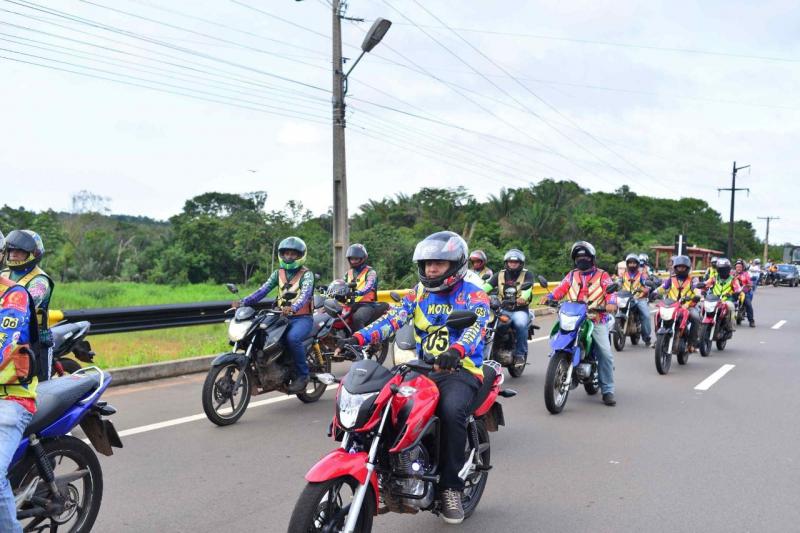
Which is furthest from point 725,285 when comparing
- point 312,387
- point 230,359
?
point 230,359

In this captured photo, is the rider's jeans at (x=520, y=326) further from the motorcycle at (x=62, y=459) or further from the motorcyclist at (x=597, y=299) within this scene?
the motorcycle at (x=62, y=459)

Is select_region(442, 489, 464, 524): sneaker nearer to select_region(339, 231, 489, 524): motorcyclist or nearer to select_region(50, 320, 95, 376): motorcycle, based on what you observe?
select_region(339, 231, 489, 524): motorcyclist

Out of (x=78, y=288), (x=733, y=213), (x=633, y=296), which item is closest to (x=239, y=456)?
(x=633, y=296)

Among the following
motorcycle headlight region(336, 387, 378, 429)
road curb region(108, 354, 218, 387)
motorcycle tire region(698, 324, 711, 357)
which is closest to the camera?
motorcycle headlight region(336, 387, 378, 429)

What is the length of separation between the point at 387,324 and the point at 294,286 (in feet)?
12.3

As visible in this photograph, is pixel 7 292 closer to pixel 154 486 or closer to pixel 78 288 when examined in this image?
pixel 154 486

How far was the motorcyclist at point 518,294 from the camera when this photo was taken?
977cm

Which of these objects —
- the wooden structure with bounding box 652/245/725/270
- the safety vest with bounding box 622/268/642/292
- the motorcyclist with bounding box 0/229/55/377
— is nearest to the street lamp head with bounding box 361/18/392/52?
the safety vest with bounding box 622/268/642/292

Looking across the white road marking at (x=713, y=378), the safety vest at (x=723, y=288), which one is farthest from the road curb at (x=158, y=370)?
the safety vest at (x=723, y=288)

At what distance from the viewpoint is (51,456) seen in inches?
152

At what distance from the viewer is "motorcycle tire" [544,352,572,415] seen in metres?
7.62

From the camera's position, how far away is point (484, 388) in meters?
4.69

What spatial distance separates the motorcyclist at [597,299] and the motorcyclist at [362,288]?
2984mm

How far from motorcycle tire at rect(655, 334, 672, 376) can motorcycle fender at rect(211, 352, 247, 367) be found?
20.3 feet
